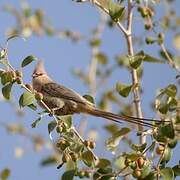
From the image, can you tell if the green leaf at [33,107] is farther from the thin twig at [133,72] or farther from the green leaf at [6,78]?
the thin twig at [133,72]

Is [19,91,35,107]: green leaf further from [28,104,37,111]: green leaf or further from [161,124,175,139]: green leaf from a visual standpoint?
[161,124,175,139]: green leaf

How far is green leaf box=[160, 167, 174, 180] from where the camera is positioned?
83.2 inches

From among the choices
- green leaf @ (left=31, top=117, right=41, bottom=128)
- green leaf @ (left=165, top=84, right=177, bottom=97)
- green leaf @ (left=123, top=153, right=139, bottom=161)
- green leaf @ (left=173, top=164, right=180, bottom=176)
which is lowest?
green leaf @ (left=173, top=164, right=180, bottom=176)

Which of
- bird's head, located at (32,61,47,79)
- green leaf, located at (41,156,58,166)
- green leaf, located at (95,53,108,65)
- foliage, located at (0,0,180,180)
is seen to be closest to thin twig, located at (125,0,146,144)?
foliage, located at (0,0,180,180)

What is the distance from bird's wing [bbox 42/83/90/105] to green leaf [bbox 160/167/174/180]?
1.02 metres

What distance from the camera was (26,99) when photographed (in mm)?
2357

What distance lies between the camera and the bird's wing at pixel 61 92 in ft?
10.4

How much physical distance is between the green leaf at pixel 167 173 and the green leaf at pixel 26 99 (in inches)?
24.0

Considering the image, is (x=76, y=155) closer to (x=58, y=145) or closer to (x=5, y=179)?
(x=58, y=145)

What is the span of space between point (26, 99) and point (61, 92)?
96 cm

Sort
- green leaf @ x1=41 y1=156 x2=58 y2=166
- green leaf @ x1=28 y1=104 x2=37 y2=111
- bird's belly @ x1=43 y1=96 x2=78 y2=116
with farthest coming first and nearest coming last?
green leaf @ x1=41 y1=156 x2=58 y2=166 → bird's belly @ x1=43 y1=96 x2=78 y2=116 → green leaf @ x1=28 y1=104 x2=37 y2=111

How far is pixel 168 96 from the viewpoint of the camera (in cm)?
235

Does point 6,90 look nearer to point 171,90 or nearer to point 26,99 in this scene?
point 26,99

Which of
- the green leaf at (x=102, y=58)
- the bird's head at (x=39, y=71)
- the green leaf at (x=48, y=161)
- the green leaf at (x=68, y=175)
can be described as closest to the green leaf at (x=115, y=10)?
the green leaf at (x=68, y=175)
